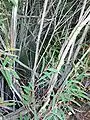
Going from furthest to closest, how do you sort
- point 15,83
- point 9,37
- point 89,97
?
point 89,97, point 15,83, point 9,37

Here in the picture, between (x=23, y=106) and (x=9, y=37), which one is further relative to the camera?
(x=23, y=106)

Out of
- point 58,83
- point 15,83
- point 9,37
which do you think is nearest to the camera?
point 9,37

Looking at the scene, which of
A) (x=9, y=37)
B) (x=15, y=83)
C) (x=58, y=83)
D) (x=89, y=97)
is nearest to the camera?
(x=9, y=37)

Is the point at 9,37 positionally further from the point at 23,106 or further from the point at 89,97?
the point at 89,97

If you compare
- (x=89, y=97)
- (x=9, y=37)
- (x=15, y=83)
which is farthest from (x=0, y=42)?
(x=89, y=97)

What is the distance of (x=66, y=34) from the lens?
4.53ft

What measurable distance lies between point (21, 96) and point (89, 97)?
19.4 inches

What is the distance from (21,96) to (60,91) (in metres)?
0.21

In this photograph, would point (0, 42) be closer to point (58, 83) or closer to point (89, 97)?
point (58, 83)

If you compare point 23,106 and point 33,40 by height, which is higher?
point 33,40

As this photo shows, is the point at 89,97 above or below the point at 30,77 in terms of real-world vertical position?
below

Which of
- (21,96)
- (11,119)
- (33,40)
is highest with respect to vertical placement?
(33,40)

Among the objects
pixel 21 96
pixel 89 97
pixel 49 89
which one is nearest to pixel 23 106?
pixel 21 96

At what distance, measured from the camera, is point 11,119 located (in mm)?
1373
